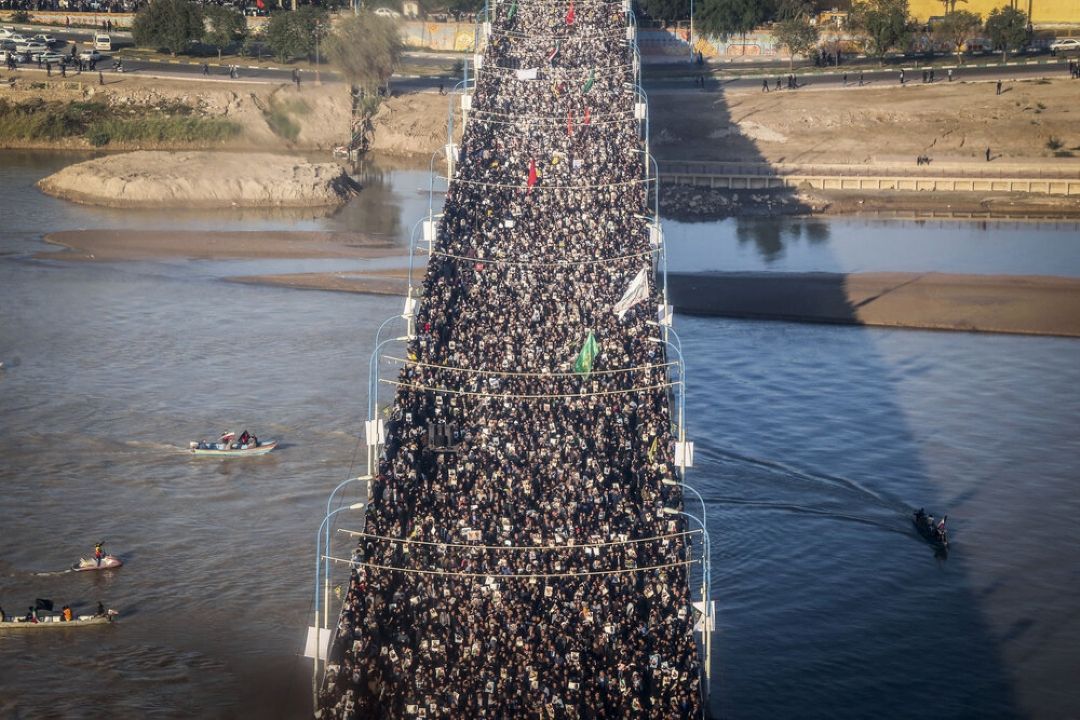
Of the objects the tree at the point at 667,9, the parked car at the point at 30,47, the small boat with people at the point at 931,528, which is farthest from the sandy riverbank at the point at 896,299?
the parked car at the point at 30,47

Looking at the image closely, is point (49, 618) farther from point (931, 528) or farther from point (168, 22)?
point (168, 22)

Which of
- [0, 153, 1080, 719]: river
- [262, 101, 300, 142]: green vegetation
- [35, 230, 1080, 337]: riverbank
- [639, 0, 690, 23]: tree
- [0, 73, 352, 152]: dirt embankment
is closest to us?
[0, 153, 1080, 719]: river

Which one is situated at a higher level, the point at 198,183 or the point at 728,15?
the point at 728,15

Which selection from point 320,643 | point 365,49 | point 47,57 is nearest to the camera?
point 320,643

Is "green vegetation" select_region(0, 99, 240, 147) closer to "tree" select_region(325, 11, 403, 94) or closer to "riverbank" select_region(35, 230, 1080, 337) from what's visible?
"tree" select_region(325, 11, 403, 94)

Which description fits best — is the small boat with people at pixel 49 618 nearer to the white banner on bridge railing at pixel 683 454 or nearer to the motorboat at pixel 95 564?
the motorboat at pixel 95 564

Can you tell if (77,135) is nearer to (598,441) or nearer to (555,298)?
(555,298)

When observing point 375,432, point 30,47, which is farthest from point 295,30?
point 375,432

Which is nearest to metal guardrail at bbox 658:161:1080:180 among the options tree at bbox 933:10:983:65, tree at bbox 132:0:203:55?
tree at bbox 933:10:983:65

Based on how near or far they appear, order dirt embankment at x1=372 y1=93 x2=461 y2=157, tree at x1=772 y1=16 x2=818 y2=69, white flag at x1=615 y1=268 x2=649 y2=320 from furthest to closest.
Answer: tree at x1=772 y1=16 x2=818 y2=69, dirt embankment at x1=372 y1=93 x2=461 y2=157, white flag at x1=615 y1=268 x2=649 y2=320
